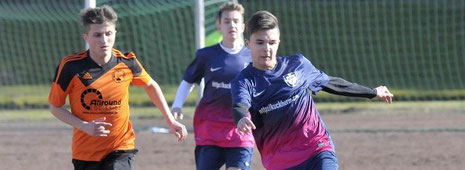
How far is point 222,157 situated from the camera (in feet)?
22.3

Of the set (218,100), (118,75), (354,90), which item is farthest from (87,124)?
(354,90)

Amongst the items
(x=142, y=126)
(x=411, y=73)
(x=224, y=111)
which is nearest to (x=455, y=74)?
(x=411, y=73)

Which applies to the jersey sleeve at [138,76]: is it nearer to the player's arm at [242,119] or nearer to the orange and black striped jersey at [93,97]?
the orange and black striped jersey at [93,97]

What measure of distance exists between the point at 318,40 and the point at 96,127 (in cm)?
1488

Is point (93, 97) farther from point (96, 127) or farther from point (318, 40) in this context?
point (318, 40)

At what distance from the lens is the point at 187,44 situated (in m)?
20.8

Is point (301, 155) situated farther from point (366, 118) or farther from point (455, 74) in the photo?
point (455, 74)

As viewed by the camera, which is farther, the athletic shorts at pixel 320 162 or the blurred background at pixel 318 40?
the blurred background at pixel 318 40

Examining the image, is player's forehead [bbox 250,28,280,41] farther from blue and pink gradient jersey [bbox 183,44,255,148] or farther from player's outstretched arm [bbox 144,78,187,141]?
blue and pink gradient jersey [bbox 183,44,255,148]

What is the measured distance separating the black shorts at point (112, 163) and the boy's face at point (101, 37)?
67cm

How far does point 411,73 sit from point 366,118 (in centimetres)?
502

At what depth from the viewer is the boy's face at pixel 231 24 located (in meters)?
6.85

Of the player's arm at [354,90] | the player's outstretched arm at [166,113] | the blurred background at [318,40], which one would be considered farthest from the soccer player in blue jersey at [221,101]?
the blurred background at [318,40]

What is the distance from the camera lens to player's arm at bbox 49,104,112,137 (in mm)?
5406
